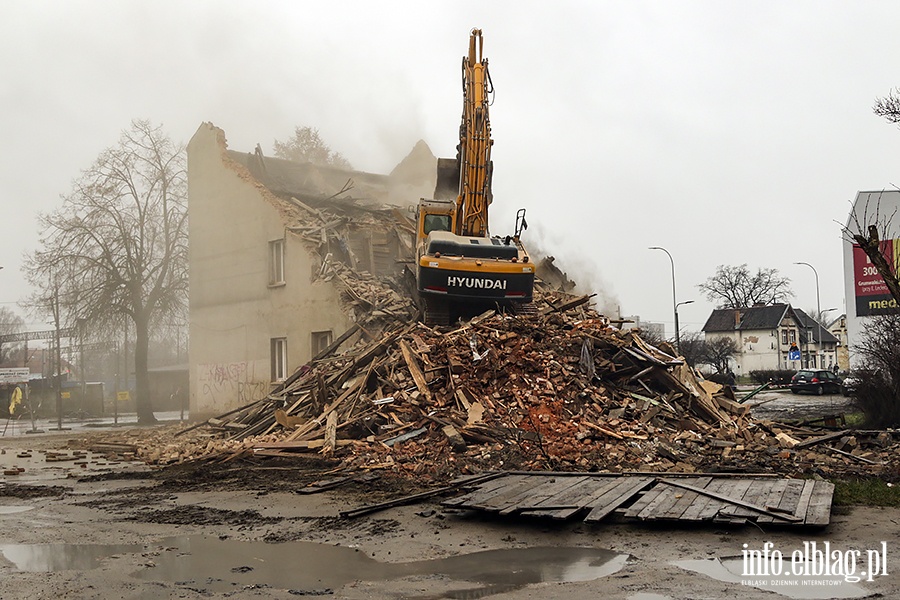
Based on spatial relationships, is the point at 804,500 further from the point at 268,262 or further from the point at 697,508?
the point at 268,262

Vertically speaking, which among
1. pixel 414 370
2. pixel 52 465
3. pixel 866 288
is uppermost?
pixel 866 288

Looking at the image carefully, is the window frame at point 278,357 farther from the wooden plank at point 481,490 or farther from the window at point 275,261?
the wooden plank at point 481,490

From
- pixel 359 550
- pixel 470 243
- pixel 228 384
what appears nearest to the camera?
pixel 359 550

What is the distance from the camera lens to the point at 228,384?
2953 cm

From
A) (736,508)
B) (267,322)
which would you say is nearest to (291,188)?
(267,322)

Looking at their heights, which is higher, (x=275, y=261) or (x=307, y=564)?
(x=275, y=261)

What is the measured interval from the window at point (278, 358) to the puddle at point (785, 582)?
68.6ft

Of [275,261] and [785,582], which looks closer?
[785,582]

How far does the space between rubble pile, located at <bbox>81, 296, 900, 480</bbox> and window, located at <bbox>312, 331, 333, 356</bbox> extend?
428 cm

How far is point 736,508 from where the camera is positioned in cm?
937

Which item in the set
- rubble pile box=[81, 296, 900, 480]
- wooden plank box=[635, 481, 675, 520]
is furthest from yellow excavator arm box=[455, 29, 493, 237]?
wooden plank box=[635, 481, 675, 520]

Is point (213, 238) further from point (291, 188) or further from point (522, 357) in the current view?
point (522, 357)

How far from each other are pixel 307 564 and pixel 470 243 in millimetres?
12174

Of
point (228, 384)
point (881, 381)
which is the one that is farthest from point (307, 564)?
point (228, 384)
